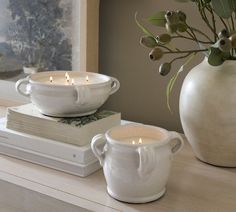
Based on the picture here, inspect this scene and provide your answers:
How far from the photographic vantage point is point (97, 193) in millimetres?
693

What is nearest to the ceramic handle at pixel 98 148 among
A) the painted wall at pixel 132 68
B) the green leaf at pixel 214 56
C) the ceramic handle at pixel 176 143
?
the ceramic handle at pixel 176 143

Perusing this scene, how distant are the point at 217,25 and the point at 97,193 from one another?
46 cm

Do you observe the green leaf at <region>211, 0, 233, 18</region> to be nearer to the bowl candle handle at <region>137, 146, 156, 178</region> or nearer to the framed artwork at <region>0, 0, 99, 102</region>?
the bowl candle handle at <region>137, 146, 156, 178</region>

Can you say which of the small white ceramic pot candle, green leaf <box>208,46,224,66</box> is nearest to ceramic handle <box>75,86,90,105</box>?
the small white ceramic pot candle

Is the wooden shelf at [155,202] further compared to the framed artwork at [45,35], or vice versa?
the framed artwork at [45,35]

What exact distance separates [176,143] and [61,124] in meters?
0.21

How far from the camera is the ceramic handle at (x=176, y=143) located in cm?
69

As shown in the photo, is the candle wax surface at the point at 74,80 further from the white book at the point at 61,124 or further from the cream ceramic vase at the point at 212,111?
the cream ceramic vase at the point at 212,111

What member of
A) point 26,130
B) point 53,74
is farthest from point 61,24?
point 26,130

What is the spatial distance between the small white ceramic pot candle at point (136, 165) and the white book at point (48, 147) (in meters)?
0.08

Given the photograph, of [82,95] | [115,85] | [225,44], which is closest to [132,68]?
[115,85]

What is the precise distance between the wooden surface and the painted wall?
0.79 feet

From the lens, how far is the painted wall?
3.40ft

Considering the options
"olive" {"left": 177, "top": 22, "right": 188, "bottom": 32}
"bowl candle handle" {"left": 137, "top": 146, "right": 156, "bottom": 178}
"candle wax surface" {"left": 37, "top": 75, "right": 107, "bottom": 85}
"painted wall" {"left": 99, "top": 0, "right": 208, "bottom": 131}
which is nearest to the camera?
"bowl candle handle" {"left": 137, "top": 146, "right": 156, "bottom": 178}
